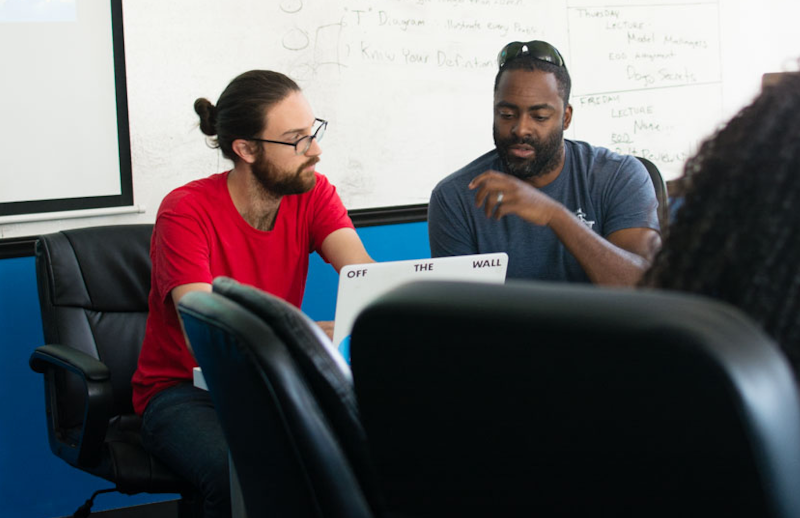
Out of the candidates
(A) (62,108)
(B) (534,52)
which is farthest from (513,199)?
(A) (62,108)

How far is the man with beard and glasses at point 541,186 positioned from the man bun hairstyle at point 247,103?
1.50 feet

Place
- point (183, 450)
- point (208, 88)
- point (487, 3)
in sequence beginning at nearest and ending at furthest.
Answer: point (183, 450)
point (208, 88)
point (487, 3)

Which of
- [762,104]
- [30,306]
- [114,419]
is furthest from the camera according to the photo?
[30,306]

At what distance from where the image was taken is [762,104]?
667 millimetres

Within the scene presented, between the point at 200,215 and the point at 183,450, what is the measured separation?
534mm

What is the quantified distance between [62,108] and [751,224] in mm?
2309

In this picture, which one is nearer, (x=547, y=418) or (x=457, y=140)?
(x=547, y=418)

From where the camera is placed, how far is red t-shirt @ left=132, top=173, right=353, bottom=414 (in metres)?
2.01

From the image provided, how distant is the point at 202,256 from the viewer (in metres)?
2.02

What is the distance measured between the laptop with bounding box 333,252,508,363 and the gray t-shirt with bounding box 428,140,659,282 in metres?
0.44

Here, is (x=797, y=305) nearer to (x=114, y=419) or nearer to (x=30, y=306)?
(x=114, y=419)

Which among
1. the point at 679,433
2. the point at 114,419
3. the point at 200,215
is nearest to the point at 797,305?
the point at 679,433

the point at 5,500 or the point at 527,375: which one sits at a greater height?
the point at 527,375

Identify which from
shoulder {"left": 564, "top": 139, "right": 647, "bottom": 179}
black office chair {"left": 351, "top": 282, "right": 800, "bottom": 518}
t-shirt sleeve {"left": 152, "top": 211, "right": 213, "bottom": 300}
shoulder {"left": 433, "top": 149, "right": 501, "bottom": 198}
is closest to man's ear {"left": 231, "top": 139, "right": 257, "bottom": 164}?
t-shirt sleeve {"left": 152, "top": 211, "right": 213, "bottom": 300}
